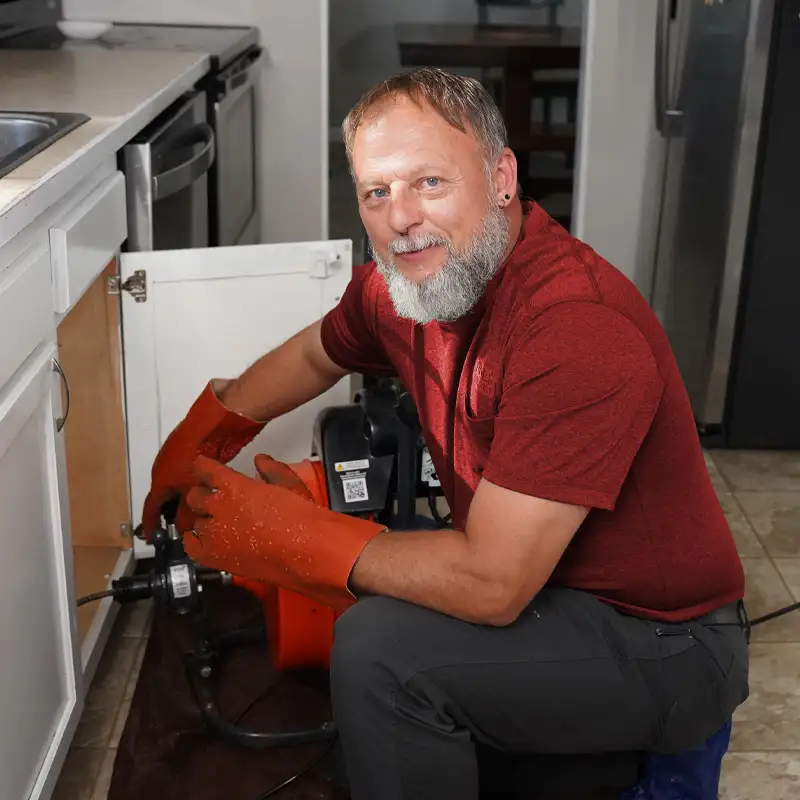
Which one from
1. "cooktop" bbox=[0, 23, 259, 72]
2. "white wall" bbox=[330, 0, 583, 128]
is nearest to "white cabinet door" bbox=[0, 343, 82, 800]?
"cooktop" bbox=[0, 23, 259, 72]

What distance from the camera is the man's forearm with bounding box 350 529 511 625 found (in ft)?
3.94

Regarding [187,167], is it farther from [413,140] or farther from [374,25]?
[374,25]

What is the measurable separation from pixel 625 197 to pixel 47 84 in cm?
181

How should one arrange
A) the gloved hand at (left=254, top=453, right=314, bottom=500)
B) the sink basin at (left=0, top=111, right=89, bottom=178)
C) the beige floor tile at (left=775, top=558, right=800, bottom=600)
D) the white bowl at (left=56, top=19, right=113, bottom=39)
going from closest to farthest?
the gloved hand at (left=254, top=453, right=314, bottom=500), the sink basin at (left=0, top=111, right=89, bottom=178), the beige floor tile at (left=775, top=558, right=800, bottom=600), the white bowl at (left=56, top=19, right=113, bottom=39)

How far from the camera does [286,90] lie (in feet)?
10.4

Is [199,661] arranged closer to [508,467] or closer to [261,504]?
[261,504]

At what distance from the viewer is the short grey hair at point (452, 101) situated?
1.24 metres

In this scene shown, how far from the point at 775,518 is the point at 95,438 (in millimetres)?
1495

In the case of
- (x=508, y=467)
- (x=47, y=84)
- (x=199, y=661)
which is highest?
(x=47, y=84)

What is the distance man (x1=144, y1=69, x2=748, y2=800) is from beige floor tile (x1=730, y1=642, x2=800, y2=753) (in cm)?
52

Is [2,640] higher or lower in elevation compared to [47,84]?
lower

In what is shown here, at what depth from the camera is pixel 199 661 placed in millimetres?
1830

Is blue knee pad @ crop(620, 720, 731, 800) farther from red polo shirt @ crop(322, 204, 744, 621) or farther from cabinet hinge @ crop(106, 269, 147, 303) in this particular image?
cabinet hinge @ crop(106, 269, 147, 303)

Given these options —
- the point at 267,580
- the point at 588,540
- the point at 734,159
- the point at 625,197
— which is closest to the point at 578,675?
the point at 588,540
